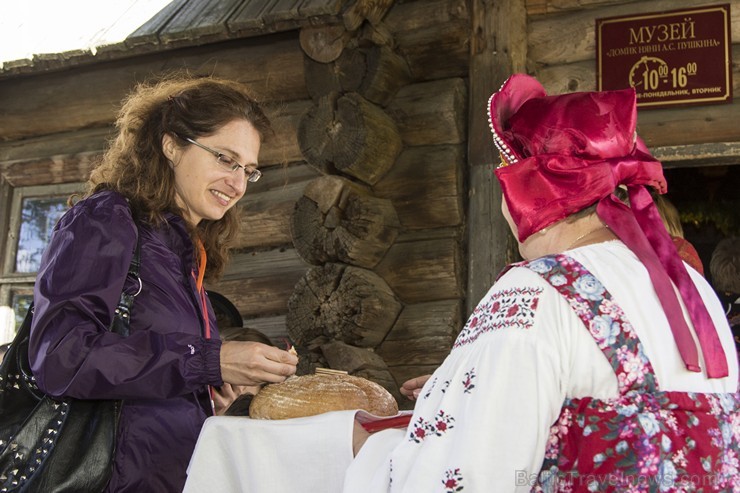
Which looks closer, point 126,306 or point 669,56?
point 126,306

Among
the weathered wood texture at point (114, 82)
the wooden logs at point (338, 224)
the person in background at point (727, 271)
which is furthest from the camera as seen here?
the person in background at point (727, 271)

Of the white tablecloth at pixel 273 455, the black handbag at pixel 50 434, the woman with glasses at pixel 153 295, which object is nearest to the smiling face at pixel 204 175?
the woman with glasses at pixel 153 295

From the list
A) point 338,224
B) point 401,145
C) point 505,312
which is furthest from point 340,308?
point 505,312

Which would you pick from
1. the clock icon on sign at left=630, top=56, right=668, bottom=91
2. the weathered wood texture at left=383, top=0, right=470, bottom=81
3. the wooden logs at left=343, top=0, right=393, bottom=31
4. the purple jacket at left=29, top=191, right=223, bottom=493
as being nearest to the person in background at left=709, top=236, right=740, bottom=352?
the clock icon on sign at left=630, top=56, right=668, bottom=91

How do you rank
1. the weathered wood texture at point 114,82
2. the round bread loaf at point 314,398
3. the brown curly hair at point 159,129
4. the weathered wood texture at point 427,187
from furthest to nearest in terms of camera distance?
the weathered wood texture at point 114,82, the weathered wood texture at point 427,187, the brown curly hair at point 159,129, the round bread loaf at point 314,398

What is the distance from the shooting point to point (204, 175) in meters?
3.02

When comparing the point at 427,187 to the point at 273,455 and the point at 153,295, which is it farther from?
the point at 273,455

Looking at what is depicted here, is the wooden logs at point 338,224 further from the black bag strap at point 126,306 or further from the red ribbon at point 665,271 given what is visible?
the red ribbon at point 665,271

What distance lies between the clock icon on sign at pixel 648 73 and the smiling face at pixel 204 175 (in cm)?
272

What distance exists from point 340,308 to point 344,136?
933mm

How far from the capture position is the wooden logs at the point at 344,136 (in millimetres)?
4969

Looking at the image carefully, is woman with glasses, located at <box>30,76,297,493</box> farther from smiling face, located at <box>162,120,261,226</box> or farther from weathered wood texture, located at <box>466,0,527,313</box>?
weathered wood texture, located at <box>466,0,527,313</box>

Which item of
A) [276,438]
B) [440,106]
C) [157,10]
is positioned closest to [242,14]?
[157,10]

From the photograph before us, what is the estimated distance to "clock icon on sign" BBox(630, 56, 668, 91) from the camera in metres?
4.93
